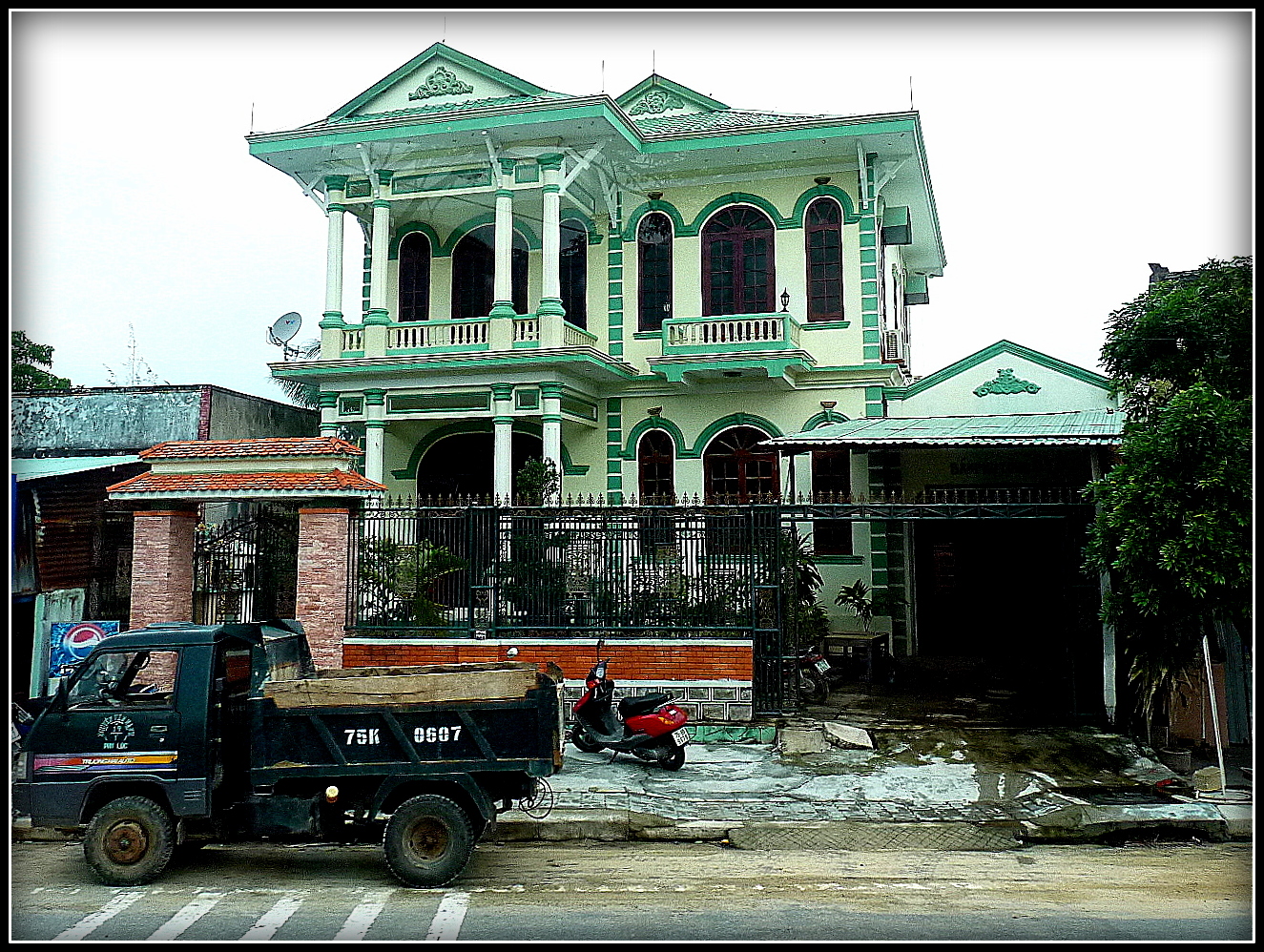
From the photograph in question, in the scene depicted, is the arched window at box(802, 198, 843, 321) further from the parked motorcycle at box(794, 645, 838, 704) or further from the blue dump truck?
the blue dump truck

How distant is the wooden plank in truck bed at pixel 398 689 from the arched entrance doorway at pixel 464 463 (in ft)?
42.3

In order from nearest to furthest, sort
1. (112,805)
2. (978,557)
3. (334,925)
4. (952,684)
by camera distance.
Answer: (334,925)
(112,805)
(952,684)
(978,557)

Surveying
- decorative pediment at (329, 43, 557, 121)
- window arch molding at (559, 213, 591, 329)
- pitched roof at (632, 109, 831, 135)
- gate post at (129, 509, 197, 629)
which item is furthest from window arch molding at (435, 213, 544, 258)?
gate post at (129, 509, 197, 629)

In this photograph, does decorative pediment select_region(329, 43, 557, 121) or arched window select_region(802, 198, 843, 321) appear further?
arched window select_region(802, 198, 843, 321)

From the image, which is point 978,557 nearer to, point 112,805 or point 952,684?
point 952,684

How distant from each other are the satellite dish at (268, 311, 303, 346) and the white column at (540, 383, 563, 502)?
576cm

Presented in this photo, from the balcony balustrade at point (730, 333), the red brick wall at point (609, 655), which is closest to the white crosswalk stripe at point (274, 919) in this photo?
the red brick wall at point (609, 655)

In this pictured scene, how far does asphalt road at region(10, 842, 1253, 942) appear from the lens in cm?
579

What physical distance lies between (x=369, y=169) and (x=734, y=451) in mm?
8259

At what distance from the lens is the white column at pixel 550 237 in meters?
17.3

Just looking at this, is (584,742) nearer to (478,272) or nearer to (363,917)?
Answer: (363,917)

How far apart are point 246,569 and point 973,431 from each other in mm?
10140

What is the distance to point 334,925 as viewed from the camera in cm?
592

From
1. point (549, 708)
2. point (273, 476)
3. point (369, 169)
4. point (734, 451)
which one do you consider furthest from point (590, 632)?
point (369, 169)
